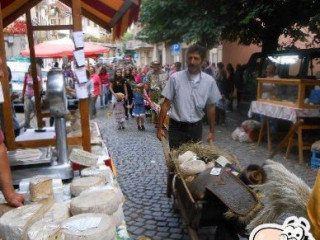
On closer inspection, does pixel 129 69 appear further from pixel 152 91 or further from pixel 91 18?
pixel 91 18

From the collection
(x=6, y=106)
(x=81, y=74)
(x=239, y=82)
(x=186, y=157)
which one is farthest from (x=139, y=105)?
(x=6, y=106)

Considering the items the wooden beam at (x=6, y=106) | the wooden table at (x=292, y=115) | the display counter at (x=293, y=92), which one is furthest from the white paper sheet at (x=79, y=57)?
the display counter at (x=293, y=92)

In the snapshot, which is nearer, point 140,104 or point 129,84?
point 140,104

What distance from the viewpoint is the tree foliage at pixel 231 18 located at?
31.2 ft

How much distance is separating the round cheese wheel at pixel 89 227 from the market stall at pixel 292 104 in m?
5.00

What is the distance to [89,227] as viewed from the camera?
1.88 m

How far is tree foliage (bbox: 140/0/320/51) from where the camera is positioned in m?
9.51

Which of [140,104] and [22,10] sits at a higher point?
[22,10]

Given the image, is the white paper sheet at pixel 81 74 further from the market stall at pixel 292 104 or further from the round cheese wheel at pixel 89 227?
the market stall at pixel 292 104

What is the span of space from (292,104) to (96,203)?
5.81m

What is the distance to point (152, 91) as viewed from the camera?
34.5 feet

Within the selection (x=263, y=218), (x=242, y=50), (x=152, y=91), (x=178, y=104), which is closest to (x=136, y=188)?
(x=178, y=104)

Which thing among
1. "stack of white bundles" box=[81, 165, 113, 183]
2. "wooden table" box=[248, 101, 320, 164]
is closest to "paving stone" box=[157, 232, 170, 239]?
"stack of white bundles" box=[81, 165, 113, 183]

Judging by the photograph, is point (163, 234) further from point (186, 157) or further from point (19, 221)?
point (19, 221)
